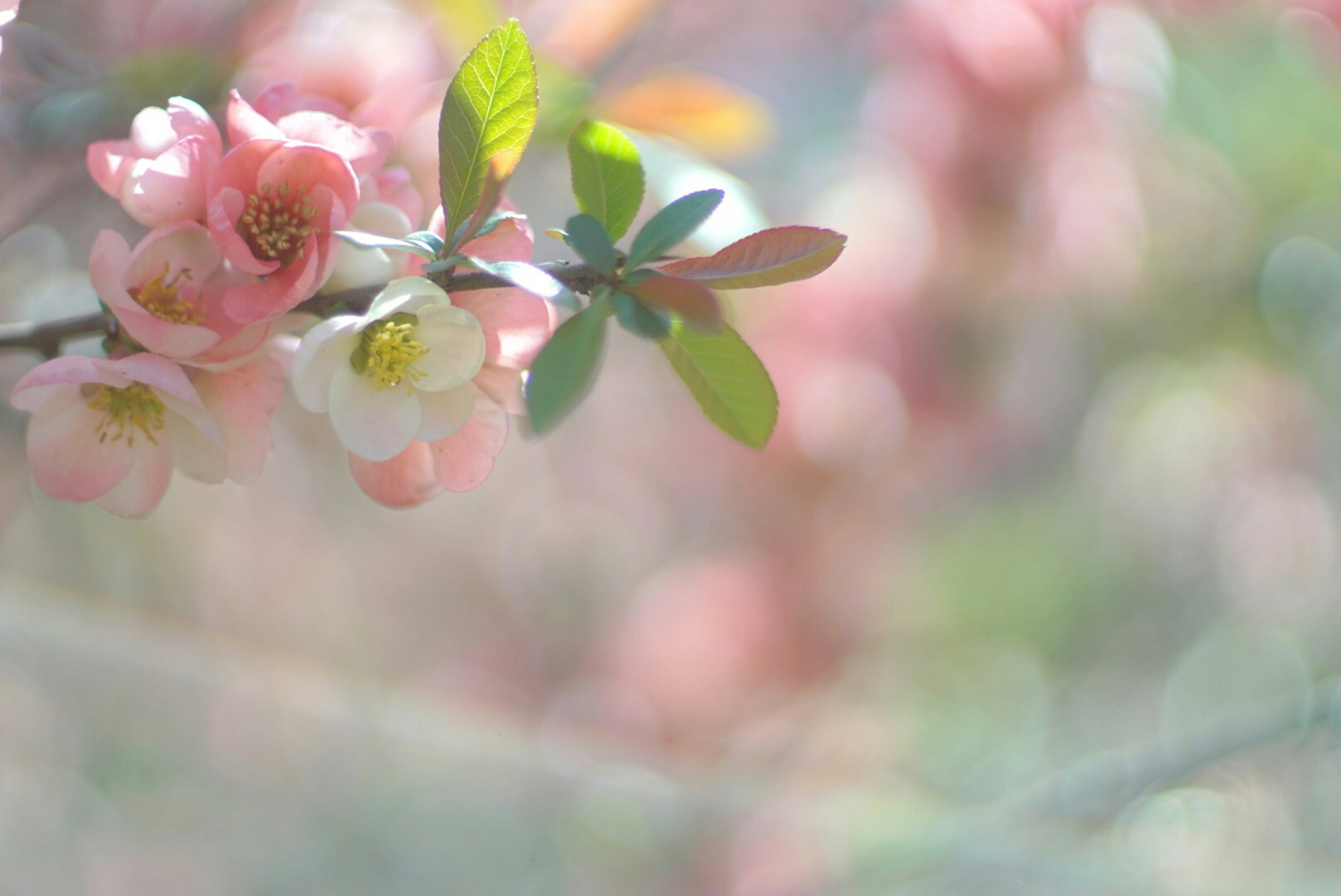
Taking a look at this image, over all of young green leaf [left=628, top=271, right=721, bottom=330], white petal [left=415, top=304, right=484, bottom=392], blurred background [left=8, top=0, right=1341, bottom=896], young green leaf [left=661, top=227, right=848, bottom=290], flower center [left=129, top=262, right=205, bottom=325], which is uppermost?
blurred background [left=8, top=0, right=1341, bottom=896]

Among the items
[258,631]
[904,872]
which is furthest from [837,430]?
[258,631]

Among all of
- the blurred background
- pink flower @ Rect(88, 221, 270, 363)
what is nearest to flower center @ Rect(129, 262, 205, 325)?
pink flower @ Rect(88, 221, 270, 363)

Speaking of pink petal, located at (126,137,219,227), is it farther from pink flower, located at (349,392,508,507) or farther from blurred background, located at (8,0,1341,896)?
blurred background, located at (8,0,1341,896)

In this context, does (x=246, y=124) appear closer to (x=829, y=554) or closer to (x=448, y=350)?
(x=448, y=350)

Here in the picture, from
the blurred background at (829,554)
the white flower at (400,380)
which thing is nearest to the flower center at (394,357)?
the white flower at (400,380)

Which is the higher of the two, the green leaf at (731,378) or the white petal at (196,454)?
the white petal at (196,454)

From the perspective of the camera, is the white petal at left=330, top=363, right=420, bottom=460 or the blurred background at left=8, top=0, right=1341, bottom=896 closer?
the white petal at left=330, top=363, right=420, bottom=460

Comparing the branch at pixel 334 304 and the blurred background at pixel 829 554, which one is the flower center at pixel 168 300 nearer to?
the branch at pixel 334 304
